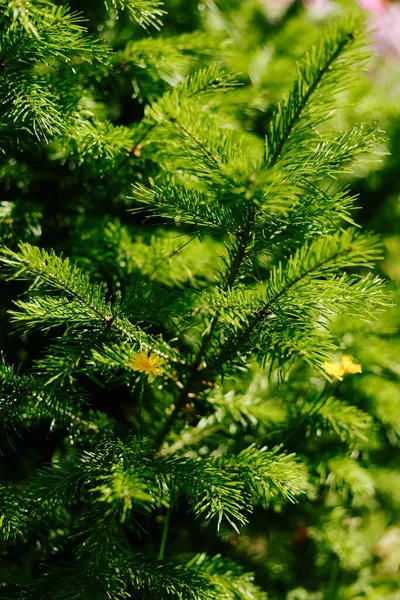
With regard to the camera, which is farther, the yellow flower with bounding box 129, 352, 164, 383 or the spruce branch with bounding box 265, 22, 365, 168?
the yellow flower with bounding box 129, 352, 164, 383

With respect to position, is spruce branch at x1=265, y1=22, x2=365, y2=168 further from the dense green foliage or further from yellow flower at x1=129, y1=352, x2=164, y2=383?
yellow flower at x1=129, y1=352, x2=164, y2=383

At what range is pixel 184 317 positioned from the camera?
599 millimetres

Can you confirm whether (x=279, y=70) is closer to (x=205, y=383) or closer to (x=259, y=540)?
(x=205, y=383)

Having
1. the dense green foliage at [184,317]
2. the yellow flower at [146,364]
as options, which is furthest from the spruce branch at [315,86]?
the yellow flower at [146,364]

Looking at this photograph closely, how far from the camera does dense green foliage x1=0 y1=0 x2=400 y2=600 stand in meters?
0.50

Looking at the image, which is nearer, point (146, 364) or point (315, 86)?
point (315, 86)

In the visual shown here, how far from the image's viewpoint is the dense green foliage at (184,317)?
1.64ft

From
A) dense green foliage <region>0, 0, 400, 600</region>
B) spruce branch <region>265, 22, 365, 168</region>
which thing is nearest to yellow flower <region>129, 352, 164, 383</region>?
dense green foliage <region>0, 0, 400, 600</region>

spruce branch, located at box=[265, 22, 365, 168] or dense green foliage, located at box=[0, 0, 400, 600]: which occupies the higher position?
spruce branch, located at box=[265, 22, 365, 168]

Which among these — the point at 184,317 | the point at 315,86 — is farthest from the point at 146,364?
the point at 315,86

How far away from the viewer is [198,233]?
0.54 metres

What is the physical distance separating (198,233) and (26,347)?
1.48 feet

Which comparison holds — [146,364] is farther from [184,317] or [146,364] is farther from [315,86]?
[315,86]

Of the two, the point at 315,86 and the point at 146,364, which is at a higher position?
the point at 315,86
